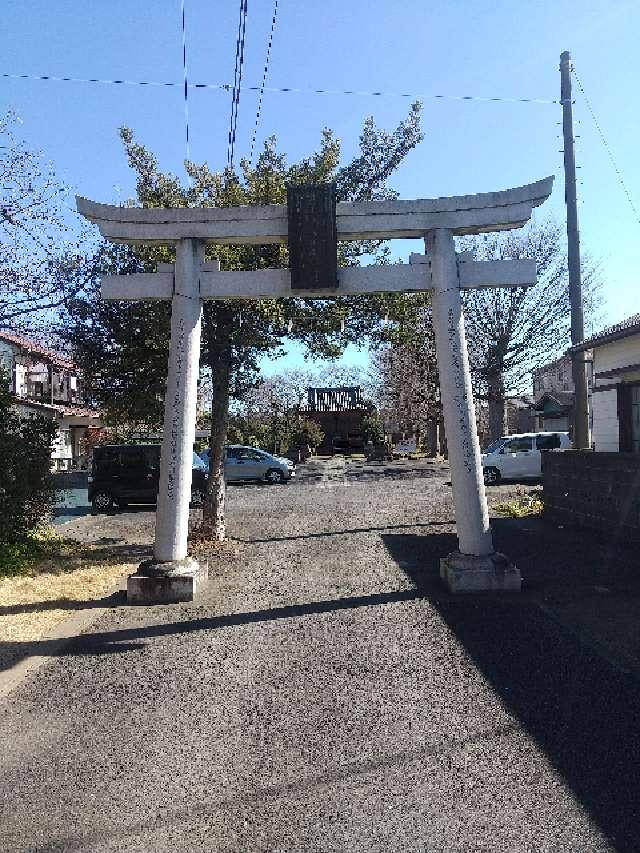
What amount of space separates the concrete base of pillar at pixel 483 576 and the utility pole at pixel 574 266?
6234 mm

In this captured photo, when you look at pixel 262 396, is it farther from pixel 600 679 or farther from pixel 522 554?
pixel 600 679

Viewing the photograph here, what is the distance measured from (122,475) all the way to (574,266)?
40.5 feet

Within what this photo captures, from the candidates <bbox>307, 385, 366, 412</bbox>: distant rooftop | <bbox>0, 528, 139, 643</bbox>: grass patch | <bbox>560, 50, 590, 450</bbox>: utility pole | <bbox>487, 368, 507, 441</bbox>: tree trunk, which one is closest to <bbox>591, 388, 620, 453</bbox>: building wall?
<bbox>560, 50, 590, 450</bbox>: utility pole

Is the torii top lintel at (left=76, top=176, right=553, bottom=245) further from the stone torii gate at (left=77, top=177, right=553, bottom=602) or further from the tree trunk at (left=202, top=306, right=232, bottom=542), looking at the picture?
the tree trunk at (left=202, top=306, right=232, bottom=542)

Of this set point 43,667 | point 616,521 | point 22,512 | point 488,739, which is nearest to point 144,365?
point 22,512

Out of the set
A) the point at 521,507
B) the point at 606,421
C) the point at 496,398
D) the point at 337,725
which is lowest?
the point at 337,725

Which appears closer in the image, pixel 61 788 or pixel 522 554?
pixel 61 788

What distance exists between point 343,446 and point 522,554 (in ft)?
146

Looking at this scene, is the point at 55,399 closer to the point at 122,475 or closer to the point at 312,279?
the point at 122,475

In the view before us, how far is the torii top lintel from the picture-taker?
7.79m

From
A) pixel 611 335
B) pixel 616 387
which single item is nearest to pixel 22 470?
pixel 611 335

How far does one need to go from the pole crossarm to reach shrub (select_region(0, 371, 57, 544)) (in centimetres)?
317

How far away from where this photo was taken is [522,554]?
975 centimetres

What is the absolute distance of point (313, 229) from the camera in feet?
25.2
